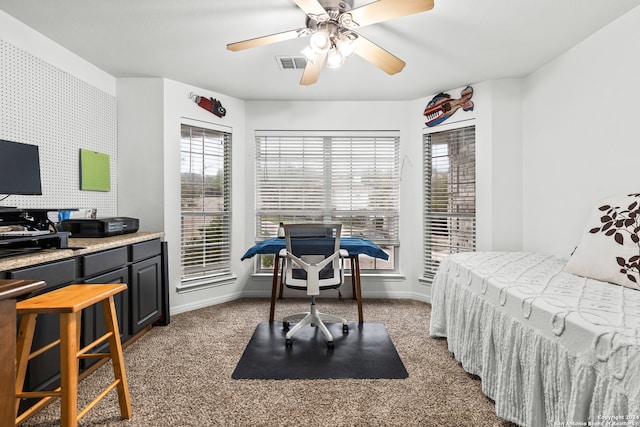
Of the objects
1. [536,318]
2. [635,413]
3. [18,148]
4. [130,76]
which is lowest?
[635,413]

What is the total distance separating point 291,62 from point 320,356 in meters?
2.50

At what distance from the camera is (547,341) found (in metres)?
1.42

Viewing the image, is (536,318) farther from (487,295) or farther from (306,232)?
(306,232)

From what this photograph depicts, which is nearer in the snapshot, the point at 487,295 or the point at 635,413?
the point at 635,413

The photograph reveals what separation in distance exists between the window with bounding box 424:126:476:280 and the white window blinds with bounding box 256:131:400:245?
0.40 m

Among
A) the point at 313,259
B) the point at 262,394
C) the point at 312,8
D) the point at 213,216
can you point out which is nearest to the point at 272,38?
the point at 312,8

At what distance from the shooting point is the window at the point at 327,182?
412 cm

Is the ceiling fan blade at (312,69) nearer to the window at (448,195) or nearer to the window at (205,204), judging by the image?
the window at (205,204)

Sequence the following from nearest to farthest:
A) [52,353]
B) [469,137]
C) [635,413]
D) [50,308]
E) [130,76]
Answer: [635,413] < [50,308] < [52,353] < [130,76] < [469,137]

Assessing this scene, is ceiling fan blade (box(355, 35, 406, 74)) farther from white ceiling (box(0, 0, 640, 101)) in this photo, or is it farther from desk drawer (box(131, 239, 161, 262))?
desk drawer (box(131, 239, 161, 262))

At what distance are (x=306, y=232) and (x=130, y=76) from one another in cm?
245

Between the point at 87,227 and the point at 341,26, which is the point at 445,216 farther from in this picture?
the point at 87,227

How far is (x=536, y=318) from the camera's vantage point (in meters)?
1.50

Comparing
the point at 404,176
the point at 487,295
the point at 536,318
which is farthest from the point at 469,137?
the point at 536,318
